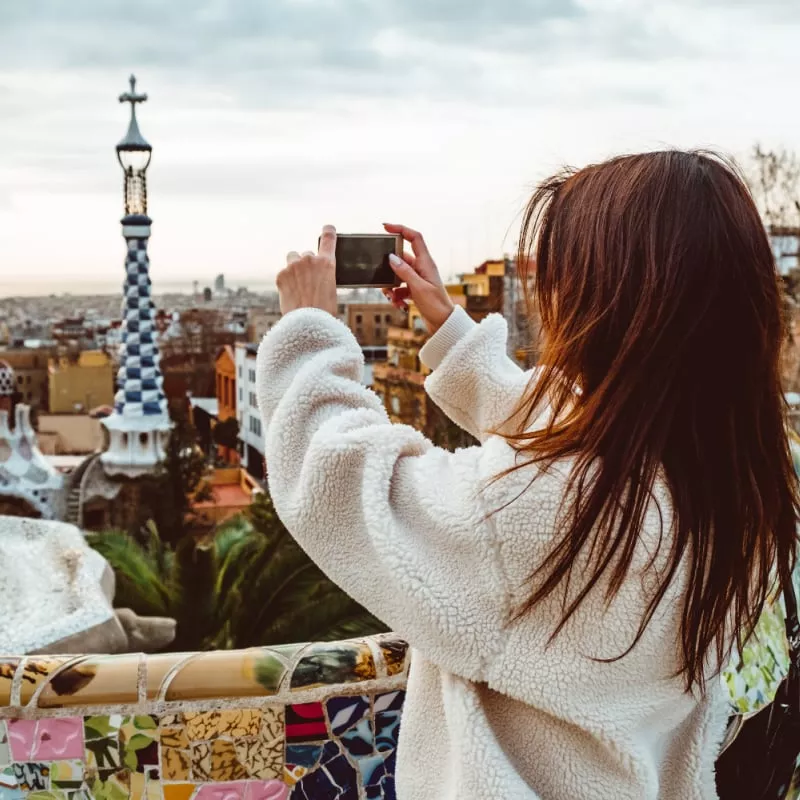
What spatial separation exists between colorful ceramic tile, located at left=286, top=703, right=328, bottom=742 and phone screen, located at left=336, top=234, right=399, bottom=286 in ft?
1.70

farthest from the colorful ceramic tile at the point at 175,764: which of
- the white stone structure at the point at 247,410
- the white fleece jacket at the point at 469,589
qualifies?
the white stone structure at the point at 247,410

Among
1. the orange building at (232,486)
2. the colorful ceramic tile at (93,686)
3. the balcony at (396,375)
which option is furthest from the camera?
the orange building at (232,486)

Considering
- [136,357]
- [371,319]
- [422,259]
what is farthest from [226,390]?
[422,259]

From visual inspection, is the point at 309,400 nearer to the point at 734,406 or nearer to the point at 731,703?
the point at 734,406

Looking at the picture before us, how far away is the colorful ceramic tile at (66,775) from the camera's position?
1.28 metres

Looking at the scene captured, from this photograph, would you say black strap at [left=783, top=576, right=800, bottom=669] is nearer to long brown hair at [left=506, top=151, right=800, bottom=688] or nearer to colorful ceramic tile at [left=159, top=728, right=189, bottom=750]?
long brown hair at [left=506, top=151, right=800, bottom=688]

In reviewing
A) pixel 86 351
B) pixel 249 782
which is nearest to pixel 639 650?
pixel 249 782

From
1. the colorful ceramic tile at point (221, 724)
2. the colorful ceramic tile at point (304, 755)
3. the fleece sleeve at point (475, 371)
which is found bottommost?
the colorful ceramic tile at point (304, 755)

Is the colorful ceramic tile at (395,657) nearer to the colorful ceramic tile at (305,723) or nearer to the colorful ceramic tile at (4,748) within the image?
the colorful ceramic tile at (305,723)

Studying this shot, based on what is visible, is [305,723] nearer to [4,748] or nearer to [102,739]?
[102,739]

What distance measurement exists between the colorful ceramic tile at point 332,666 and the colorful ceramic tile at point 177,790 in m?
0.18

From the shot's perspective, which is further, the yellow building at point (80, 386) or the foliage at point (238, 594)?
the yellow building at point (80, 386)

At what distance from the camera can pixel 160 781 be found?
1.30m

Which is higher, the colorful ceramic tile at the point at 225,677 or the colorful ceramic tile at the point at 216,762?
the colorful ceramic tile at the point at 225,677
